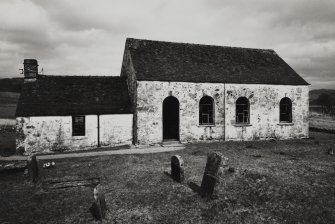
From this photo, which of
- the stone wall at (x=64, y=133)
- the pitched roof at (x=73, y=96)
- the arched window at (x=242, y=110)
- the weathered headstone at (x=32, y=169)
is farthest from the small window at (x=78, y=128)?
the arched window at (x=242, y=110)

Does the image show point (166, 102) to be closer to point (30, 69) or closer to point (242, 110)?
point (242, 110)

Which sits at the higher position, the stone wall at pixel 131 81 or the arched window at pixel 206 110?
the stone wall at pixel 131 81

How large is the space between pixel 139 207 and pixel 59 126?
11593mm

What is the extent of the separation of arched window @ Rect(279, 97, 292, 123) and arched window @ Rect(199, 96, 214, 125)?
6641 mm

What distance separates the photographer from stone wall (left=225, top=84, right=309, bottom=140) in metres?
20.4

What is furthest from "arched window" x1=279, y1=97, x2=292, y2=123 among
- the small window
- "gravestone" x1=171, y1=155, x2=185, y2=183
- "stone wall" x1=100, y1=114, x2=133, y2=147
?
the small window

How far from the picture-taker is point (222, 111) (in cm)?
2009

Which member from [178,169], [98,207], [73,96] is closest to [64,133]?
[73,96]

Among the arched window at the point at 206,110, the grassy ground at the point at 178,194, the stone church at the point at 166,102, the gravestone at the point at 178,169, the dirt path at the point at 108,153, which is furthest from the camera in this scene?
the arched window at the point at 206,110

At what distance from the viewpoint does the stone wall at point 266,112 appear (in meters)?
20.4

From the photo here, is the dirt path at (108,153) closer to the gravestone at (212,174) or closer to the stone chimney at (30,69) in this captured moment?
the stone chimney at (30,69)

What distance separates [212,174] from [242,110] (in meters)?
13.4

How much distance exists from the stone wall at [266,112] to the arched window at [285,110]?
325 mm

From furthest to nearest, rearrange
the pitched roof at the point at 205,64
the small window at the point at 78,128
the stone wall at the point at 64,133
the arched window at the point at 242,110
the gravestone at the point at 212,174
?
1. the arched window at the point at 242,110
2. the pitched roof at the point at 205,64
3. the small window at the point at 78,128
4. the stone wall at the point at 64,133
5. the gravestone at the point at 212,174
